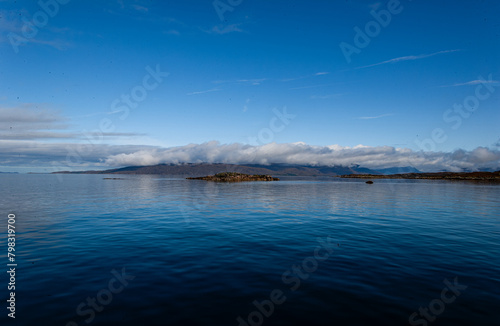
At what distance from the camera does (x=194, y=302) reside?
36.7 ft

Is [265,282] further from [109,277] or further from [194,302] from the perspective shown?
[109,277]

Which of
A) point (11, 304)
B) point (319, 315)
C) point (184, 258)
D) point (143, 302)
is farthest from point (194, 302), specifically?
point (11, 304)

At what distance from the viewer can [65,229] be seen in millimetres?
26094

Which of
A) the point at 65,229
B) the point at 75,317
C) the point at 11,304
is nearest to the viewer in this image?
the point at 75,317

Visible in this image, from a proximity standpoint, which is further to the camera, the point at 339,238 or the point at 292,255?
the point at 339,238

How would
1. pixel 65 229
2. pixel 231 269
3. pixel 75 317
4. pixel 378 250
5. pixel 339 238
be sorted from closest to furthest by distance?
pixel 75 317 → pixel 231 269 → pixel 378 250 → pixel 339 238 → pixel 65 229

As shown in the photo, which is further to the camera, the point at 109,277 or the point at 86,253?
the point at 86,253

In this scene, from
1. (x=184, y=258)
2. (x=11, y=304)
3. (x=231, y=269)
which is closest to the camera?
(x=11, y=304)

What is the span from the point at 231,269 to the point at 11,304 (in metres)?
10.1

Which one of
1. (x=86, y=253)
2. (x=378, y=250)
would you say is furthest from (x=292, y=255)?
(x=86, y=253)

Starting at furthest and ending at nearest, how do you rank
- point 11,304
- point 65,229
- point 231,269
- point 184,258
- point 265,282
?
1. point 65,229
2. point 184,258
3. point 231,269
4. point 265,282
5. point 11,304

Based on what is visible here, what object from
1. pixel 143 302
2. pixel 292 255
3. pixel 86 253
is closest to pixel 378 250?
pixel 292 255

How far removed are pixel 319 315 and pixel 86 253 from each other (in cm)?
1660

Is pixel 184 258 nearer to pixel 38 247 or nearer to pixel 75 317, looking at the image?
pixel 75 317
